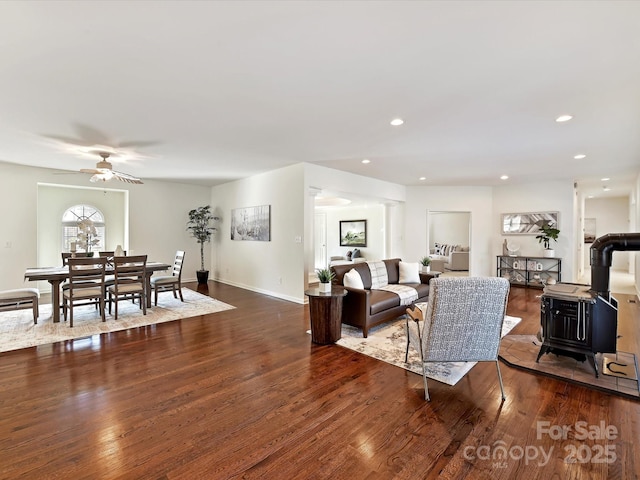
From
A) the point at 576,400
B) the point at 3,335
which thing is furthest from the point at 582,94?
the point at 3,335

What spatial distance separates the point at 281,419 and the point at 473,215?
308 inches

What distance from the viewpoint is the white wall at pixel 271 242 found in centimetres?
586

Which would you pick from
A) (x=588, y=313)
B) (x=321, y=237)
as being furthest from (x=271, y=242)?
(x=321, y=237)

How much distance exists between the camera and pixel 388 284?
→ 5105 mm

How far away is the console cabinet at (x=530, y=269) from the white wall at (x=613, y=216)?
4800 mm

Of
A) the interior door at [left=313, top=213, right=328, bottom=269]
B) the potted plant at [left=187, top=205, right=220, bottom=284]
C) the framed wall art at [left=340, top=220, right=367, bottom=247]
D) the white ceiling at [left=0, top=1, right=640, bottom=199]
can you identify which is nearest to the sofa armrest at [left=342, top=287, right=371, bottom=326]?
the white ceiling at [left=0, top=1, right=640, bottom=199]

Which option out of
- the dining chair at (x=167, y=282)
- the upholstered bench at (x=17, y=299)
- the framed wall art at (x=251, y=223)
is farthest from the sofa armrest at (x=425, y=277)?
the upholstered bench at (x=17, y=299)

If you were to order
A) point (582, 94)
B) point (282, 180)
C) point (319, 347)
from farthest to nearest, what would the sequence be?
point (282, 180)
point (319, 347)
point (582, 94)

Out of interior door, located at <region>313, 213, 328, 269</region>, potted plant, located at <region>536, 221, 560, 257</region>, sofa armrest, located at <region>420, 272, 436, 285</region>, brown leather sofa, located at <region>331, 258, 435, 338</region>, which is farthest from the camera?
interior door, located at <region>313, 213, 328, 269</region>

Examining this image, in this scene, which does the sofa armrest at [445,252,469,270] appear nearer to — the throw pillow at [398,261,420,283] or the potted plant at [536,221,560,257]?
the potted plant at [536,221,560,257]

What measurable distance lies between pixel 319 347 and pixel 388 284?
6.52 feet

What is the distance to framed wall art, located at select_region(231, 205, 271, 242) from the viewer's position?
21.8 feet

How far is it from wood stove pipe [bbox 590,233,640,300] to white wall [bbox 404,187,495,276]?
5341 millimetres

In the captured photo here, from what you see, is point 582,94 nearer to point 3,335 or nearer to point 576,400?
point 576,400
